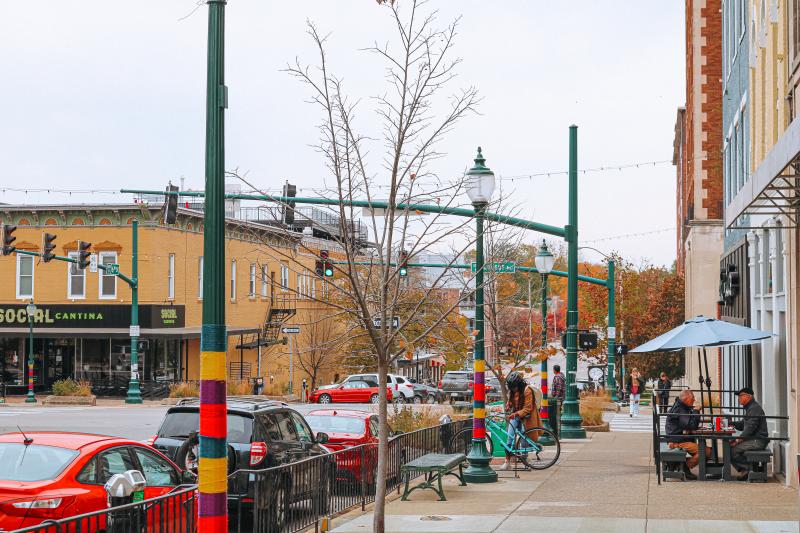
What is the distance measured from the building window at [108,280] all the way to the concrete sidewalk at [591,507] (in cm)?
3508

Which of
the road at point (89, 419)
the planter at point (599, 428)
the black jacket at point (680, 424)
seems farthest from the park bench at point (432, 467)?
the planter at point (599, 428)

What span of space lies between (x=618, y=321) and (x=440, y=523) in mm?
50244

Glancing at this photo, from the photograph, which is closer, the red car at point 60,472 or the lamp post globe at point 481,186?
the red car at point 60,472

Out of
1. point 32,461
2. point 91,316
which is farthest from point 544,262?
point 91,316

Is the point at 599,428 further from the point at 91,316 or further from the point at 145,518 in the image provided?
the point at 91,316

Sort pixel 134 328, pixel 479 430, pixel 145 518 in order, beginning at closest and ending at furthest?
pixel 145 518 < pixel 479 430 < pixel 134 328

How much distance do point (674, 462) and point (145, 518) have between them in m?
9.84

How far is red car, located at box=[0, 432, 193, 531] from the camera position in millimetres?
9359

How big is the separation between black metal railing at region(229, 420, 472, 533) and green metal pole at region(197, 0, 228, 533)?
3108mm

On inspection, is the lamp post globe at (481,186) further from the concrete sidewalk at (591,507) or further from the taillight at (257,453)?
the taillight at (257,453)

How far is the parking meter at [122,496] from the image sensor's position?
27.7 feet

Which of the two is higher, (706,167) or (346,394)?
(706,167)

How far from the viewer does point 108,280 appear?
49.6 meters

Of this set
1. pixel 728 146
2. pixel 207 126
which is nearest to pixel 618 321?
pixel 728 146
